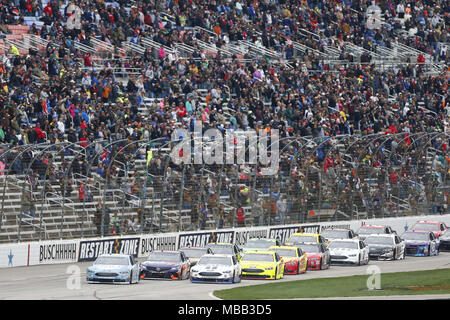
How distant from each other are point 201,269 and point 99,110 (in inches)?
468

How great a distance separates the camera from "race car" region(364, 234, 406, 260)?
46.2 m

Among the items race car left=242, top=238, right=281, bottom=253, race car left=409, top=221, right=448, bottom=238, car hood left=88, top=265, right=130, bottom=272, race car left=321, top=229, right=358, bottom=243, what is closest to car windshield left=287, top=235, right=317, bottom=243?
race car left=242, top=238, right=281, bottom=253

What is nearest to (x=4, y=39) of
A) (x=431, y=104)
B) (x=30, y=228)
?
(x=30, y=228)

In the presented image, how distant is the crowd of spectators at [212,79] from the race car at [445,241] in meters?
5.94

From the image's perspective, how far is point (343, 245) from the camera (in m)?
44.0

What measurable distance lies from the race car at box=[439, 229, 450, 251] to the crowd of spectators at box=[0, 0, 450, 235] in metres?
5.94

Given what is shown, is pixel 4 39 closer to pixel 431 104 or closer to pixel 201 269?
pixel 201 269

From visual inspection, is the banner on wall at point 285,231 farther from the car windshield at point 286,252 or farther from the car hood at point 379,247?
the car windshield at point 286,252

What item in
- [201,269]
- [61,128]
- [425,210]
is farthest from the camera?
[425,210]

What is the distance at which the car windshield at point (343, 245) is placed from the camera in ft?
144

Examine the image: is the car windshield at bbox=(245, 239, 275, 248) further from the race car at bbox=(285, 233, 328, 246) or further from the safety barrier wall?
the safety barrier wall

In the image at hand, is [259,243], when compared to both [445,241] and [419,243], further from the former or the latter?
[445,241]
